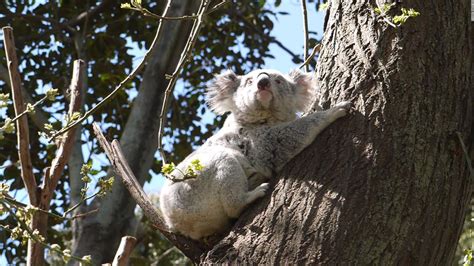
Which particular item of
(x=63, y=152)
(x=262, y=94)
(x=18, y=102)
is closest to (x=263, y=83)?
(x=262, y=94)

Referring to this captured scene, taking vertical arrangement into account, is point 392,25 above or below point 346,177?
above

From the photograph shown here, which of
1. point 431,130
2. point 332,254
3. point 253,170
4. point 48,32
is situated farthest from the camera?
point 48,32

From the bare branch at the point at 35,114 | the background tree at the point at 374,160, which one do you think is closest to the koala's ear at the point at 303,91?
the background tree at the point at 374,160

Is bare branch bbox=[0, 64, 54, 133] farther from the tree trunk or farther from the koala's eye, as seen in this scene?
the tree trunk

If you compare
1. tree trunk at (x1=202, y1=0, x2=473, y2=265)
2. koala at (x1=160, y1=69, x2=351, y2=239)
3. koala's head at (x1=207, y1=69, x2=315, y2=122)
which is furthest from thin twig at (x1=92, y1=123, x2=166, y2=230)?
koala's head at (x1=207, y1=69, x2=315, y2=122)

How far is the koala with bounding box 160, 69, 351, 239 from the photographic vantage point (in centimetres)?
423

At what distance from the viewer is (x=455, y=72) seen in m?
3.76

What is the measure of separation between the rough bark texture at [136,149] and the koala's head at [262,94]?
220 cm

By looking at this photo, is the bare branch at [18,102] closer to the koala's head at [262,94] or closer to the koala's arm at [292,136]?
the koala's arm at [292,136]

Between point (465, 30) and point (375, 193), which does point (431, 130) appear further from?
point (465, 30)

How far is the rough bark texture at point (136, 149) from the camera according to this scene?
714 centimetres

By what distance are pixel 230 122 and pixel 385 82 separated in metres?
1.67

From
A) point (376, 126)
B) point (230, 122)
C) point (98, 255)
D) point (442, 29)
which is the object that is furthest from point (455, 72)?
point (98, 255)

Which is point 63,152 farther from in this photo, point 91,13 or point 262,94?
point 91,13
